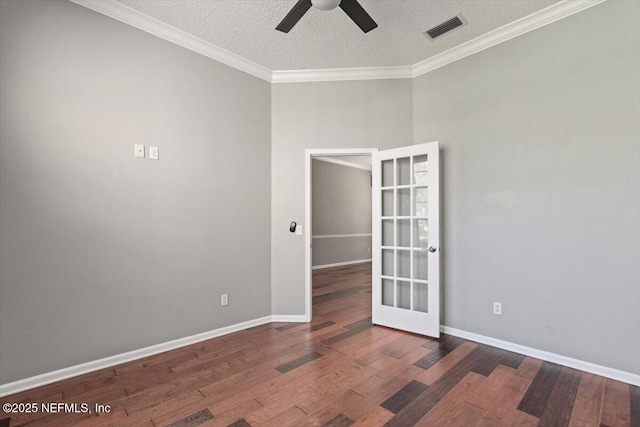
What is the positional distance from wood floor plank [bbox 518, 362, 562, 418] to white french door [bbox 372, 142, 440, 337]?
3.09 ft

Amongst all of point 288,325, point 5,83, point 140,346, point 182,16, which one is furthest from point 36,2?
point 288,325

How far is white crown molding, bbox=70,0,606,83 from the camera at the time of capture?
2.55 metres

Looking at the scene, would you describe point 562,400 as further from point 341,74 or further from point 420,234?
point 341,74

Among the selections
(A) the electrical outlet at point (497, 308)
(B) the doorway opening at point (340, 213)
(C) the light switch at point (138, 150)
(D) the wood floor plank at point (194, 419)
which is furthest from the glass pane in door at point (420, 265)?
(B) the doorway opening at point (340, 213)

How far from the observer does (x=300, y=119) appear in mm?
3703

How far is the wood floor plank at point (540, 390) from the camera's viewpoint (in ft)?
6.44

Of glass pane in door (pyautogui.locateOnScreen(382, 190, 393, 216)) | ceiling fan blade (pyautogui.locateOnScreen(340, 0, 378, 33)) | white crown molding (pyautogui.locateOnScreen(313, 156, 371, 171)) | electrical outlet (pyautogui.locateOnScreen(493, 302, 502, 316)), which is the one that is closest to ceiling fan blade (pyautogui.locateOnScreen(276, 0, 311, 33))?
ceiling fan blade (pyautogui.locateOnScreen(340, 0, 378, 33))

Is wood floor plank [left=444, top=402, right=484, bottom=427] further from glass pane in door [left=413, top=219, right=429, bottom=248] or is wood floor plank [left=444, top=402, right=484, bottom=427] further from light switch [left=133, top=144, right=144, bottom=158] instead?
light switch [left=133, top=144, right=144, bottom=158]

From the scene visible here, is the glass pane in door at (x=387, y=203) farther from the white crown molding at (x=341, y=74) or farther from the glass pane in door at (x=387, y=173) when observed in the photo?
the white crown molding at (x=341, y=74)

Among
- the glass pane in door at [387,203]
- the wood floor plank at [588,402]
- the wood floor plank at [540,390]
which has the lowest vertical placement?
the wood floor plank at [540,390]

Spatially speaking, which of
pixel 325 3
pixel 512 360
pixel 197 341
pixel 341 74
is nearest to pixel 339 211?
pixel 341 74

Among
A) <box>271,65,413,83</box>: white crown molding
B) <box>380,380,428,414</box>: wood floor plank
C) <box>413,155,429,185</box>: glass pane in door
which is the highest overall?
<box>271,65,413,83</box>: white crown molding

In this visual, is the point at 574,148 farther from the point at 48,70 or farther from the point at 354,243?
the point at 354,243

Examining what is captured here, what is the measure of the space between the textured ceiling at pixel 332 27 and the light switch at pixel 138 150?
119 cm
